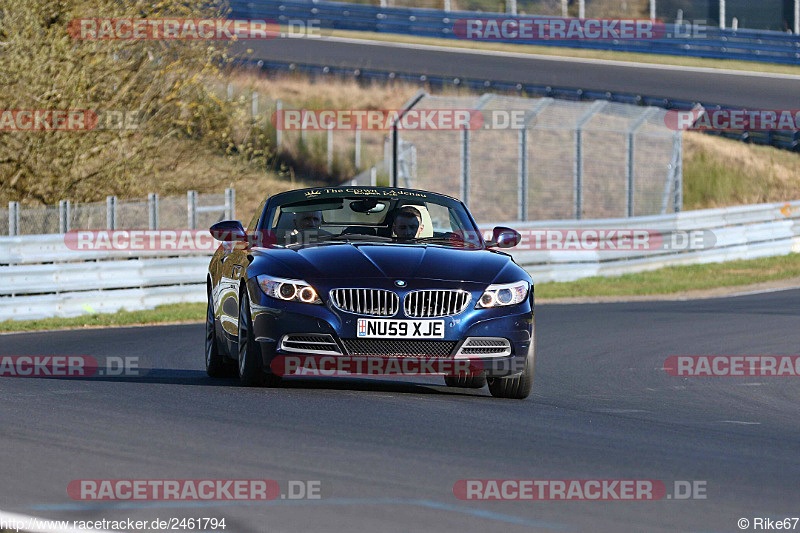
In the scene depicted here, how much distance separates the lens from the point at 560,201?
3019 cm

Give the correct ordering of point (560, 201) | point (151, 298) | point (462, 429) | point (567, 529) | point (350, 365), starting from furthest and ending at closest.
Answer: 1. point (560, 201)
2. point (151, 298)
3. point (350, 365)
4. point (462, 429)
5. point (567, 529)

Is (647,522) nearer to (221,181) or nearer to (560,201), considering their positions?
(221,181)

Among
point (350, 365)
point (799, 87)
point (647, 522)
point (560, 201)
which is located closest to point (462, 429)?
point (350, 365)

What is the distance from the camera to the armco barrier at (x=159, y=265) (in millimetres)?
18359

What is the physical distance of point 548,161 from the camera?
3186cm

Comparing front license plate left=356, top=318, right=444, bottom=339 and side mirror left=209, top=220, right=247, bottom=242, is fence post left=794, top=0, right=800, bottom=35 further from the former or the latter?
front license plate left=356, top=318, right=444, bottom=339

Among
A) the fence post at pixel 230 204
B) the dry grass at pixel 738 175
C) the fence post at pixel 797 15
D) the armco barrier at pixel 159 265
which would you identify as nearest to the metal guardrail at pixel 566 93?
the dry grass at pixel 738 175

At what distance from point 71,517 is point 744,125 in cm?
2897

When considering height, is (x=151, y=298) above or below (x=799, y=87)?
below

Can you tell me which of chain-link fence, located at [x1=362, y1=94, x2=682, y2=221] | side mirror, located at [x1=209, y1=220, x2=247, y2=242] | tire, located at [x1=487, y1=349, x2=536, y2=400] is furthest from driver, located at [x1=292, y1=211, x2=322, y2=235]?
chain-link fence, located at [x1=362, y1=94, x2=682, y2=221]

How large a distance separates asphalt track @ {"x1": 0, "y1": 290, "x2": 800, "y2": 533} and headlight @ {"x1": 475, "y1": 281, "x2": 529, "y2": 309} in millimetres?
667

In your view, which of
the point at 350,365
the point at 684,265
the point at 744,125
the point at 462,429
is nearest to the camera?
the point at 462,429

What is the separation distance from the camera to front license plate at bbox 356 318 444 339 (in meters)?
8.98

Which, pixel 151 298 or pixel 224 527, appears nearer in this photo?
Answer: pixel 224 527
